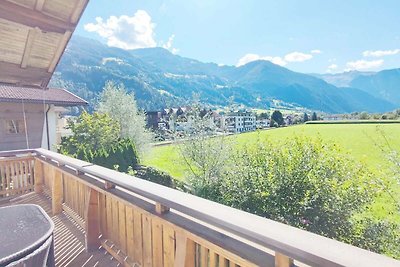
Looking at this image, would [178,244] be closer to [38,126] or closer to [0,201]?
[0,201]

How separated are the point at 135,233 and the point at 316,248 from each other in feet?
5.36

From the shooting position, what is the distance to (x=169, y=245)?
1.68m

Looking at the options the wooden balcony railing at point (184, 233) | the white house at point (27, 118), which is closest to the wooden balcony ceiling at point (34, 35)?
the wooden balcony railing at point (184, 233)

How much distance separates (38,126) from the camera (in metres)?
11.7

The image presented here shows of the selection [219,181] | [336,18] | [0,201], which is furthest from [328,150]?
[336,18]

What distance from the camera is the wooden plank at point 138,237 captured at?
6.79 feet

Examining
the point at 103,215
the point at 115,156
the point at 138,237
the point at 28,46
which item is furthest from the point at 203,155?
the point at 138,237

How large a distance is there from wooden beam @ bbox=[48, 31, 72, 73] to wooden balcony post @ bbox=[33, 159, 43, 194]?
2.14m

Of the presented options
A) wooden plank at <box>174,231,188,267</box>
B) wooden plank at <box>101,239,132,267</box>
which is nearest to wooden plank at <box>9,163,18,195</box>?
wooden plank at <box>101,239,132,267</box>

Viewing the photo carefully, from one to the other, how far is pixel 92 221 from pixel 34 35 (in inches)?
81.9

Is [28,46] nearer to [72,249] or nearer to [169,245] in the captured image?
[72,249]

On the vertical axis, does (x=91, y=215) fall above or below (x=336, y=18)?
below

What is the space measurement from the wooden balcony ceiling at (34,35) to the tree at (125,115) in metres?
13.9

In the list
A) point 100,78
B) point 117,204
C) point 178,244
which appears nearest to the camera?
point 178,244
